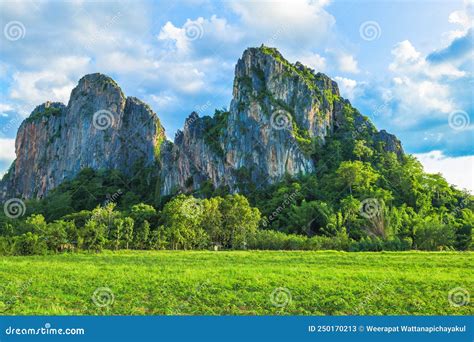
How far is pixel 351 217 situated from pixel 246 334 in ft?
155

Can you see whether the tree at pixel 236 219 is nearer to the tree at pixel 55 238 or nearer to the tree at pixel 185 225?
the tree at pixel 185 225

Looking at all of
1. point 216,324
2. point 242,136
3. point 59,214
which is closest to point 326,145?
point 242,136

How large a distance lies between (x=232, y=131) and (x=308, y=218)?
123ft

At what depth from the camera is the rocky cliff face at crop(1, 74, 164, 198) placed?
129 m

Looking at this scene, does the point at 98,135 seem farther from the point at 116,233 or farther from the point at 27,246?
the point at 27,246

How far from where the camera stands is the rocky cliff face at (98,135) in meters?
129

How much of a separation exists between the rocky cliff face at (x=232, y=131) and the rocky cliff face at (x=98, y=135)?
31cm

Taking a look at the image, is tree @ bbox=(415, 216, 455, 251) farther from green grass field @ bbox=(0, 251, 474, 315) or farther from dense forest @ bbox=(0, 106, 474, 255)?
green grass field @ bbox=(0, 251, 474, 315)

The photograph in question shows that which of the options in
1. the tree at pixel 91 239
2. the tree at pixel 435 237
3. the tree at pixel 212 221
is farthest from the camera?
the tree at pixel 212 221

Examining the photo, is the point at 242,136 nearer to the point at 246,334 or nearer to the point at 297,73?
the point at 297,73

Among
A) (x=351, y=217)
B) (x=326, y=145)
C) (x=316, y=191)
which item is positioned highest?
(x=326, y=145)

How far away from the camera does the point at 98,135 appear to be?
130 metres

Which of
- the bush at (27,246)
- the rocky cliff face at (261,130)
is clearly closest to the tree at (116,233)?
the bush at (27,246)

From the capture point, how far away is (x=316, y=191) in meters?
72.1
